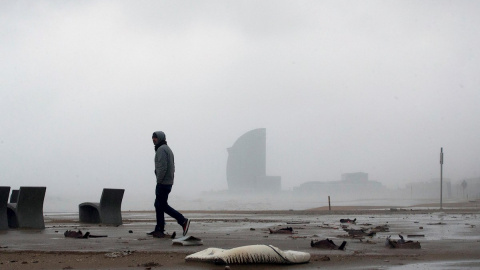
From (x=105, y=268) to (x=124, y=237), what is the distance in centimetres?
478

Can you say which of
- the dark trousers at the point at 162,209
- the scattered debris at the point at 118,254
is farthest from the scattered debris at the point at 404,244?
the dark trousers at the point at 162,209

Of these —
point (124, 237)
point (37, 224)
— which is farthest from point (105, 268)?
point (37, 224)

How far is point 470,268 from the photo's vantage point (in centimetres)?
684

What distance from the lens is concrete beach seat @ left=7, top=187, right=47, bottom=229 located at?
14555 millimetres

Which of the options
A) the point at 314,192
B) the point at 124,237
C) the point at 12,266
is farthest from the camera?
the point at 314,192

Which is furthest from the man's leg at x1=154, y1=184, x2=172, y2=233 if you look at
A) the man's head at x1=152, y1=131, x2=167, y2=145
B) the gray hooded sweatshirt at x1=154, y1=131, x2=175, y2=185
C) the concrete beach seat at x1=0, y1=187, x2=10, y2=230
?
the concrete beach seat at x1=0, y1=187, x2=10, y2=230

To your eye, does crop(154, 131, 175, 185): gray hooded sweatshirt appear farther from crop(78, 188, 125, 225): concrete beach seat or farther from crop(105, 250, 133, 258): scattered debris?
crop(78, 188, 125, 225): concrete beach seat

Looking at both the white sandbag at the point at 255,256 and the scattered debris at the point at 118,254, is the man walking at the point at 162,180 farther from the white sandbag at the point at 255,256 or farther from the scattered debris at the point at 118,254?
the white sandbag at the point at 255,256

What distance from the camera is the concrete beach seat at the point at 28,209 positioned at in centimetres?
1455

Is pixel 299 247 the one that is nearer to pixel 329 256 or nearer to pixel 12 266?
pixel 329 256

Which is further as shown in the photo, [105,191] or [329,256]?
[105,191]

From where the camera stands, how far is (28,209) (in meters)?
14.7

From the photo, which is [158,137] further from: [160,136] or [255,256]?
[255,256]

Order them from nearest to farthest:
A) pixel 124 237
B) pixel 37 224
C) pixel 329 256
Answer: pixel 329 256 → pixel 124 237 → pixel 37 224
